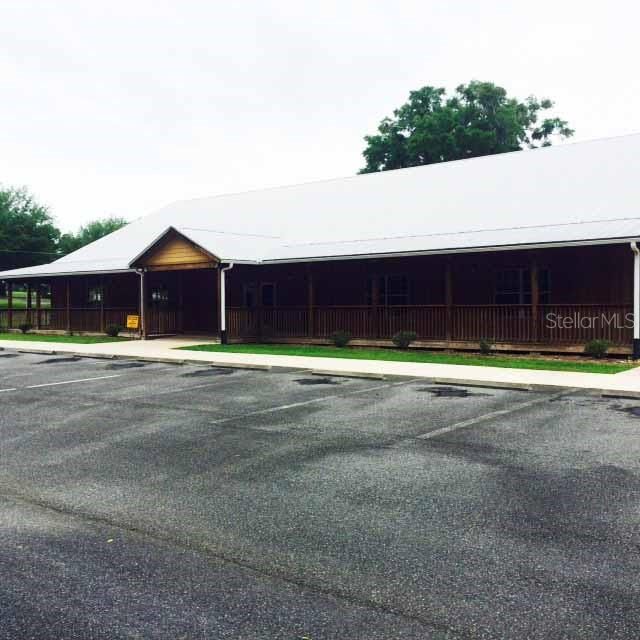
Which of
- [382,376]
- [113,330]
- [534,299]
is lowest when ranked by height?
[382,376]

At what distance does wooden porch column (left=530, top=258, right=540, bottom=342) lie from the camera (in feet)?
59.4

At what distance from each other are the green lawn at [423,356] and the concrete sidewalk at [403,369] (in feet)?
2.84

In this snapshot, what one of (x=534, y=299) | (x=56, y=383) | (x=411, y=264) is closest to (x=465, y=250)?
(x=534, y=299)

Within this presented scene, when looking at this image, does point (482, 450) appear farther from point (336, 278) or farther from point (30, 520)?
point (336, 278)

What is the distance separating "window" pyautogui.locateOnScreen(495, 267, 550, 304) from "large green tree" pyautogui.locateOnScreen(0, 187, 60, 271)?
181 feet

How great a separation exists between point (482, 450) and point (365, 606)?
397 centimetres

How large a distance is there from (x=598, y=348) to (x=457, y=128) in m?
29.8

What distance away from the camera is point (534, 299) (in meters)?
18.2

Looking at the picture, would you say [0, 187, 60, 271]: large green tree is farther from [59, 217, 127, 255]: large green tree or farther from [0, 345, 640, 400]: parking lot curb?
[0, 345, 640, 400]: parking lot curb

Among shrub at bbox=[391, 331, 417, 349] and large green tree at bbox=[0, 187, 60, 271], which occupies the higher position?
large green tree at bbox=[0, 187, 60, 271]

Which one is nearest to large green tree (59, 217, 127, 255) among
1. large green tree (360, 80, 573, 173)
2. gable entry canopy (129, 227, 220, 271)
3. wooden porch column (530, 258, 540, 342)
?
large green tree (360, 80, 573, 173)

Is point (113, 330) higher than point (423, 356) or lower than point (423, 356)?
higher

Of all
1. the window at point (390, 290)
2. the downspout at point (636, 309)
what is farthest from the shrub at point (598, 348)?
the window at point (390, 290)

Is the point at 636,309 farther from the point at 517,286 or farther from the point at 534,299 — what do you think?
the point at 517,286
